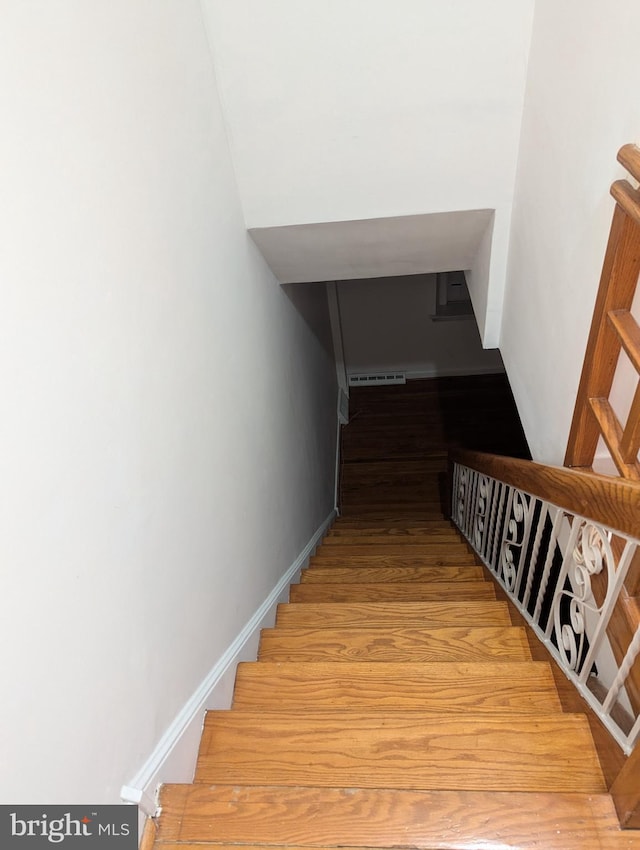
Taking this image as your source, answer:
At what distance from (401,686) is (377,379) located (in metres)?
4.73

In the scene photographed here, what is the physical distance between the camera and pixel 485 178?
197cm

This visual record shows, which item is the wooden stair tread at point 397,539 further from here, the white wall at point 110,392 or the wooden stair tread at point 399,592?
the white wall at point 110,392

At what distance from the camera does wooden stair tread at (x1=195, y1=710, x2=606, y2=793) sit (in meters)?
1.19

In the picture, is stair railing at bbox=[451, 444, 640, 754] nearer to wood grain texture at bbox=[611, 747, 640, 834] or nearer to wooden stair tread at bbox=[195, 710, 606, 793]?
wood grain texture at bbox=[611, 747, 640, 834]

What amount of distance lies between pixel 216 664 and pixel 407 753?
610 millimetres

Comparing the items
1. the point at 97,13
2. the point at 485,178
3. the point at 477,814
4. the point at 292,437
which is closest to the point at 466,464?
the point at 292,437

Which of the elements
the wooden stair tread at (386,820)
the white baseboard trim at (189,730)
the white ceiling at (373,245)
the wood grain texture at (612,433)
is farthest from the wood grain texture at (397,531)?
the wooden stair tread at (386,820)

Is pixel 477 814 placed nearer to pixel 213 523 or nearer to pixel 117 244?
pixel 213 523

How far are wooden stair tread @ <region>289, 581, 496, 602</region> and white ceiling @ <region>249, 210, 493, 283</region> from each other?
155cm

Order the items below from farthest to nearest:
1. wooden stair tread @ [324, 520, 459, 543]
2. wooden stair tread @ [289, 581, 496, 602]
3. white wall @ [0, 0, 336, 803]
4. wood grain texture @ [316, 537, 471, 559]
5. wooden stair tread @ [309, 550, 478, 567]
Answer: wooden stair tread @ [324, 520, 459, 543], wood grain texture @ [316, 537, 471, 559], wooden stair tread @ [309, 550, 478, 567], wooden stair tread @ [289, 581, 496, 602], white wall @ [0, 0, 336, 803]

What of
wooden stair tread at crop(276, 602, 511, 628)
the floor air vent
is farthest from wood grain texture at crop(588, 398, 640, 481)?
the floor air vent

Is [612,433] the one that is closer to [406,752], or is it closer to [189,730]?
[406,752]

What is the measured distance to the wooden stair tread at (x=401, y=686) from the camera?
57.1 inches

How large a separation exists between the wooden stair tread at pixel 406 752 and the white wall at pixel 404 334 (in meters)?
4.53
